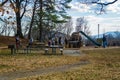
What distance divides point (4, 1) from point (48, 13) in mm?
37645

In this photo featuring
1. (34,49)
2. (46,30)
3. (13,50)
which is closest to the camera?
(13,50)

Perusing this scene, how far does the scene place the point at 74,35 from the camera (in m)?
65.8

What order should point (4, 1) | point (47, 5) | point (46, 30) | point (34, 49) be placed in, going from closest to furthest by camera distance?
point (4, 1) → point (34, 49) → point (47, 5) → point (46, 30)

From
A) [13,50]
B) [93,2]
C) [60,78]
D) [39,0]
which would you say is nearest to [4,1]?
[13,50]

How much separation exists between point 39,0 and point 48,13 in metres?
7.43

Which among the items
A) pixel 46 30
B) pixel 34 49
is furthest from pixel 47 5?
pixel 34 49

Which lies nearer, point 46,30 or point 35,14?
point 35,14

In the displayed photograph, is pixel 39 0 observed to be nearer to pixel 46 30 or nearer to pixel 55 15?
pixel 55 15

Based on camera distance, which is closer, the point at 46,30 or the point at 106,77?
the point at 106,77

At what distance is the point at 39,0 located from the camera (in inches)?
2296

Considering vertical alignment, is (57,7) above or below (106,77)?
above

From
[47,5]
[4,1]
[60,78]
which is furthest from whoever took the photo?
[47,5]

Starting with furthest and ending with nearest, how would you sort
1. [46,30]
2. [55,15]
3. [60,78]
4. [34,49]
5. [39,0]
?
[46,30]
[55,15]
[39,0]
[34,49]
[60,78]

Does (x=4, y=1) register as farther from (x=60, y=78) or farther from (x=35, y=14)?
(x=35, y=14)
